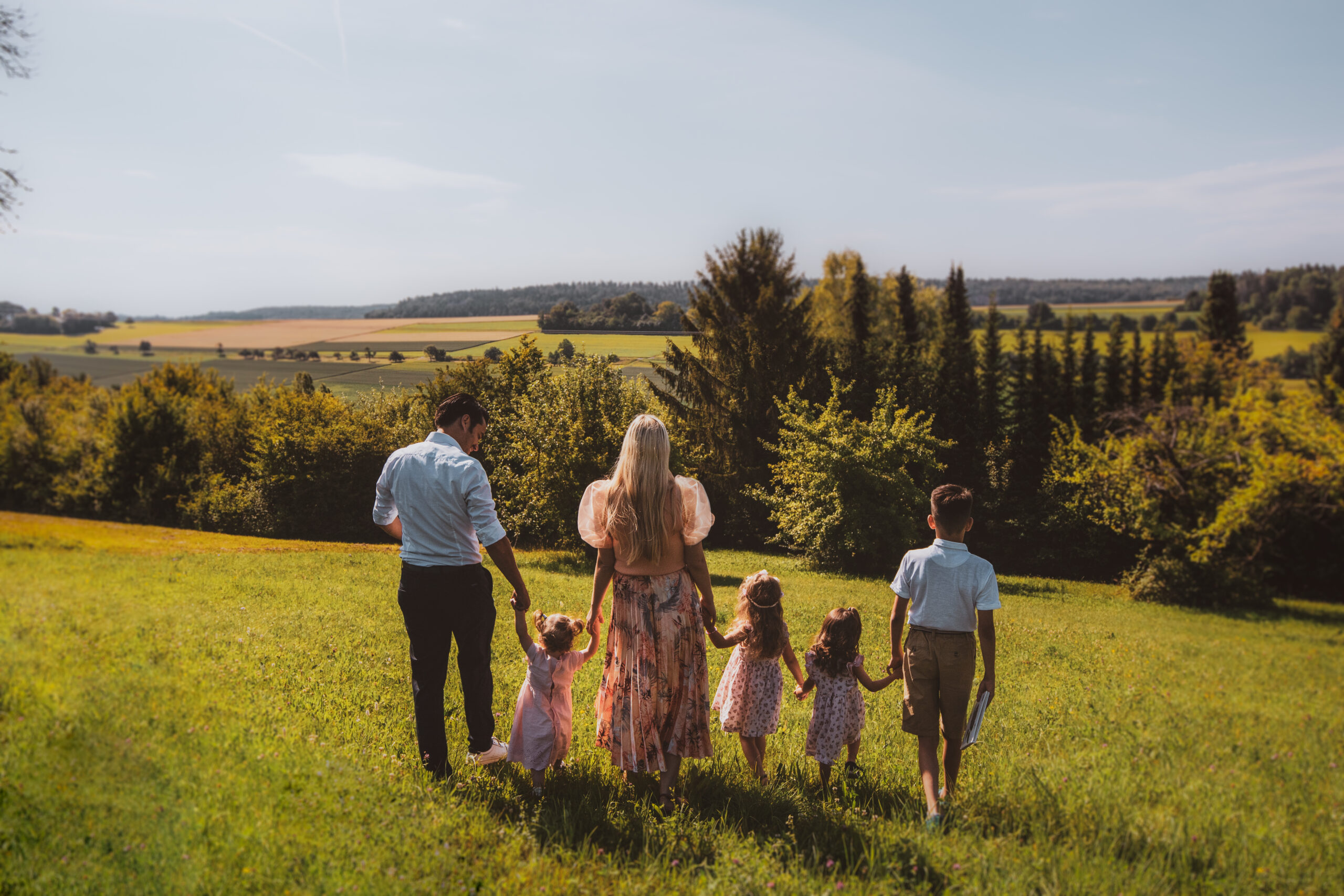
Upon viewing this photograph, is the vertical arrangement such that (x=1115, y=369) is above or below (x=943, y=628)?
above

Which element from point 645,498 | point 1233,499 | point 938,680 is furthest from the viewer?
point 1233,499

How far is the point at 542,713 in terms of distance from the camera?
4363 mm

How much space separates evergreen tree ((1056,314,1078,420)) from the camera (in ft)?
144

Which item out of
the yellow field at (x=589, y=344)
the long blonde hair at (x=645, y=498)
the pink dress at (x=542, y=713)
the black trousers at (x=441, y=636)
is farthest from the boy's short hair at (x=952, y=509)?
the yellow field at (x=589, y=344)

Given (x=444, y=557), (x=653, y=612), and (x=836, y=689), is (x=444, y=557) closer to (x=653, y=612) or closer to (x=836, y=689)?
(x=653, y=612)

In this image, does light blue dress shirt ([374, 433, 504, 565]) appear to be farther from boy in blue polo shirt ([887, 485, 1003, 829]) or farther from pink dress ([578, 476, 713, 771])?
boy in blue polo shirt ([887, 485, 1003, 829])

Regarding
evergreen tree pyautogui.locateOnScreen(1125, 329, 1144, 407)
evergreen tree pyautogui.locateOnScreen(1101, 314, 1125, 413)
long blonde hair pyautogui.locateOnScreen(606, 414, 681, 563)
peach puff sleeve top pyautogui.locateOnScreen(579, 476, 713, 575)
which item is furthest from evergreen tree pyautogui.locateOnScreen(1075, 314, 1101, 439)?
long blonde hair pyautogui.locateOnScreen(606, 414, 681, 563)

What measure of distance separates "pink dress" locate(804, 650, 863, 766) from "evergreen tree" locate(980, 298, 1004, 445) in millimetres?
41826

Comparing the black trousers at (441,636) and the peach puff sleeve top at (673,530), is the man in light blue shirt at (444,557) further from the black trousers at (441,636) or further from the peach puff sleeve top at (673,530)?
the peach puff sleeve top at (673,530)

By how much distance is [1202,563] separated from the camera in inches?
944

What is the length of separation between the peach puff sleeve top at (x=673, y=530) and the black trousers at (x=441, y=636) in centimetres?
81

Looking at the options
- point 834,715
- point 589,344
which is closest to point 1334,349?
point 589,344

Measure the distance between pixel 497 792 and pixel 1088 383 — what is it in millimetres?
53414

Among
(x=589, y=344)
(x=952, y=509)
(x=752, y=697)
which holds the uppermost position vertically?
(x=589, y=344)
